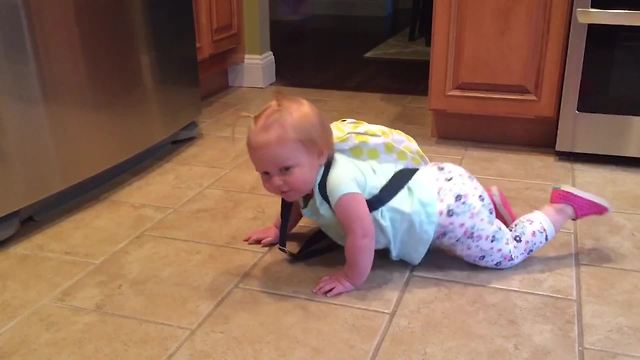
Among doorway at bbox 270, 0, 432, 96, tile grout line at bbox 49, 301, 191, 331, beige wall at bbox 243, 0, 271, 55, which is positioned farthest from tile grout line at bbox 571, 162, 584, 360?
beige wall at bbox 243, 0, 271, 55

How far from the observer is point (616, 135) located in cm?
193

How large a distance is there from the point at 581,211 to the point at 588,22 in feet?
2.23

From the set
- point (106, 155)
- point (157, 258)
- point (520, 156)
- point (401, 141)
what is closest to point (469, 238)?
point (401, 141)

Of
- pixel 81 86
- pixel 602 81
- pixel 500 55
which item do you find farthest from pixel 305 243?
pixel 602 81

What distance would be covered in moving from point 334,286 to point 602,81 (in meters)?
1.12

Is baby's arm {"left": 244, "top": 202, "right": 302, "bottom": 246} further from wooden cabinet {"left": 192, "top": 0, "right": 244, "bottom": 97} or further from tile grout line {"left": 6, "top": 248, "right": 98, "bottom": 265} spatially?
wooden cabinet {"left": 192, "top": 0, "right": 244, "bottom": 97}

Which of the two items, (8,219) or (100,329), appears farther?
(8,219)

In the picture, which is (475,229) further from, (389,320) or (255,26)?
(255,26)

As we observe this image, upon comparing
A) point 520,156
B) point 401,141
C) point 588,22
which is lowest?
point 520,156

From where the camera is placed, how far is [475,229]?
131 cm

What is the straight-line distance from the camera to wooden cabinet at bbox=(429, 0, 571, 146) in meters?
1.94

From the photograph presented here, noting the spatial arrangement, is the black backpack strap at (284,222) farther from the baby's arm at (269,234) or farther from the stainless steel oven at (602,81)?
the stainless steel oven at (602,81)

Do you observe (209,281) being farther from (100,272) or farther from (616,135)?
(616,135)

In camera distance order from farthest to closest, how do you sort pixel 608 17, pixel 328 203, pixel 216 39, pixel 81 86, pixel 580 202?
pixel 216 39, pixel 608 17, pixel 81 86, pixel 580 202, pixel 328 203
